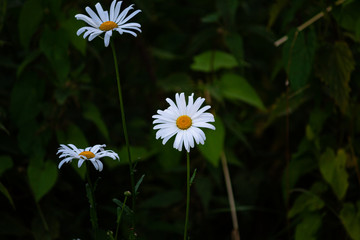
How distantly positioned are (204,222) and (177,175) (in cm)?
32

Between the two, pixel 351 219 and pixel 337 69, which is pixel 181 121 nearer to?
pixel 337 69

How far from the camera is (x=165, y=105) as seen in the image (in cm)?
222

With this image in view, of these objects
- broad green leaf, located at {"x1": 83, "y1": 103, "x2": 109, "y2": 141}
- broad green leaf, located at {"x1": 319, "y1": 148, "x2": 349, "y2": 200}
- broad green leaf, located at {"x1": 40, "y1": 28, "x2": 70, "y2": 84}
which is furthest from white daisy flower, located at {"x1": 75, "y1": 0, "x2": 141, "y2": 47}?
broad green leaf, located at {"x1": 319, "y1": 148, "x2": 349, "y2": 200}

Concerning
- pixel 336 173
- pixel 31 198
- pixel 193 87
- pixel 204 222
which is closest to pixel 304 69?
pixel 336 173

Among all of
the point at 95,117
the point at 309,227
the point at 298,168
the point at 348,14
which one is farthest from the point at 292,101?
the point at 95,117

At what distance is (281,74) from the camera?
2.55 meters

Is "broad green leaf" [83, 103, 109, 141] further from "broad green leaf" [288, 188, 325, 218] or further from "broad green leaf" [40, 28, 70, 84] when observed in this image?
"broad green leaf" [288, 188, 325, 218]

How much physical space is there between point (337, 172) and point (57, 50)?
45.6 inches

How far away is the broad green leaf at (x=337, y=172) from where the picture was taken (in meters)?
1.67

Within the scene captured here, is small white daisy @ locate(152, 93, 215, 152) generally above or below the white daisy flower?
below

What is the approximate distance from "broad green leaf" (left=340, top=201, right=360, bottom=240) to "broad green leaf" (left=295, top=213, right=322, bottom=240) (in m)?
0.09

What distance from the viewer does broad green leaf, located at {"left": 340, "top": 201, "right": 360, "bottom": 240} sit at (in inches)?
62.7

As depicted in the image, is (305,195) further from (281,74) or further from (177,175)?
(281,74)

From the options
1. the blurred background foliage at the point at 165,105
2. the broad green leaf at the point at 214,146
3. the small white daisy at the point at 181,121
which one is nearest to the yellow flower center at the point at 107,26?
the small white daisy at the point at 181,121
